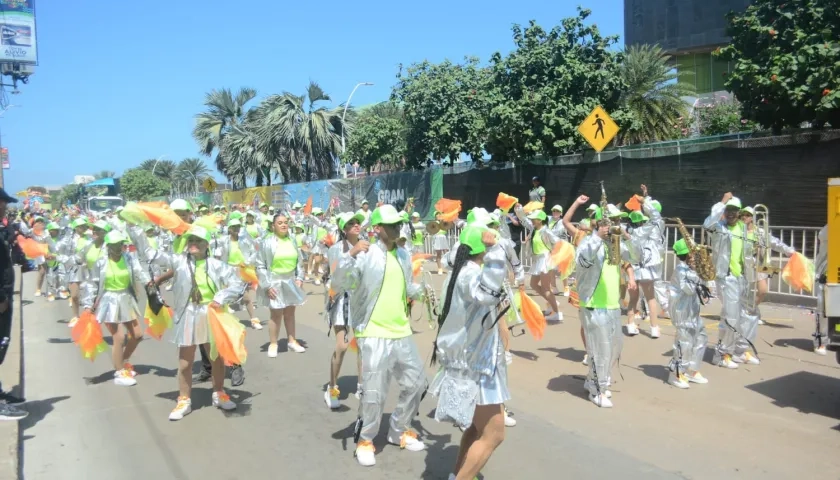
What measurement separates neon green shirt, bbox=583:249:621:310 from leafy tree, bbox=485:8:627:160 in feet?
33.2

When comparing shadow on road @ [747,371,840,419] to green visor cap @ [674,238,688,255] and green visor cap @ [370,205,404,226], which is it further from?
green visor cap @ [370,205,404,226]

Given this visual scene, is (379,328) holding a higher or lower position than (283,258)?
lower

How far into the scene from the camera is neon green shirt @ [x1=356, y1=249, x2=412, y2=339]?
479cm

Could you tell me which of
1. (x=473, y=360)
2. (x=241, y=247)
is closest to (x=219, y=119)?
(x=241, y=247)

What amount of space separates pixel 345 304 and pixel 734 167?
27.5 feet

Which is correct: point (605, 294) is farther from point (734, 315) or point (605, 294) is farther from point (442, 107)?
point (442, 107)

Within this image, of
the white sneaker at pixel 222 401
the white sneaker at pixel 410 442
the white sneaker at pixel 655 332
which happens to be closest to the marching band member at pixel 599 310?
the white sneaker at pixel 410 442

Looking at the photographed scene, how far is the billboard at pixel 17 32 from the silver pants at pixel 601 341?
122 feet

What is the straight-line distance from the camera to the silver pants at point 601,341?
5941 mm

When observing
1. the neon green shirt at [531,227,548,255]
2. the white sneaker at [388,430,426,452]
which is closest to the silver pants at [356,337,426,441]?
the white sneaker at [388,430,426,452]

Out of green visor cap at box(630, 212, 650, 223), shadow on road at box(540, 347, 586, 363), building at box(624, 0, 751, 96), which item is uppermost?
building at box(624, 0, 751, 96)

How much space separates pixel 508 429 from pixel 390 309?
1618 millimetres

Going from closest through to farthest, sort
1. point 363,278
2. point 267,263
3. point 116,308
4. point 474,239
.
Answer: point 474,239, point 363,278, point 116,308, point 267,263

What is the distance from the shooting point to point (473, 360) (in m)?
3.90
